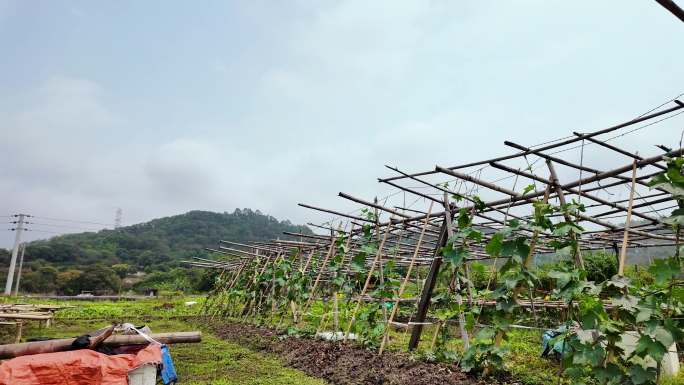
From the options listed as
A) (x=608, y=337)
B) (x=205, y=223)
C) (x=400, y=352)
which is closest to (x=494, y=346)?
(x=608, y=337)

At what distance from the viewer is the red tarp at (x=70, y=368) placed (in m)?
4.23

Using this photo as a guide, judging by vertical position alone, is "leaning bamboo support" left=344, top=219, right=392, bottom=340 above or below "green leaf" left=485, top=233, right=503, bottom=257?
below

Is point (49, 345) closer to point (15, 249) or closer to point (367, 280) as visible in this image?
point (367, 280)

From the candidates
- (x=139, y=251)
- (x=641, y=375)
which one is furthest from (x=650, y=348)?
(x=139, y=251)

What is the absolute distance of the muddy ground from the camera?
5855mm

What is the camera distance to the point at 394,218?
930cm

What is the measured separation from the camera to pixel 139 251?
171 feet

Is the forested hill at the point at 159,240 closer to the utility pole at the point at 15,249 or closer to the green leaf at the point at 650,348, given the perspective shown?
the utility pole at the point at 15,249

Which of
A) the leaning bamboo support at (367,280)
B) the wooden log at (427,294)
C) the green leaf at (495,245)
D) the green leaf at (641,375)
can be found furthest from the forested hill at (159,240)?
the green leaf at (641,375)

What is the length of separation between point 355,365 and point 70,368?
13.2 ft

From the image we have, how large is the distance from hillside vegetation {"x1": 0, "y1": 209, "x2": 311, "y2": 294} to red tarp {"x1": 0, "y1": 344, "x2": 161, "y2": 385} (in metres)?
29.3

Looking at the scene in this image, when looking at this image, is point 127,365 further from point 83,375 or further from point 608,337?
point 608,337

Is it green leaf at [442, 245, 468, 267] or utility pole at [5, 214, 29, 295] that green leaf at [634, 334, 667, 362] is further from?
utility pole at [5, 214, 29, 295]

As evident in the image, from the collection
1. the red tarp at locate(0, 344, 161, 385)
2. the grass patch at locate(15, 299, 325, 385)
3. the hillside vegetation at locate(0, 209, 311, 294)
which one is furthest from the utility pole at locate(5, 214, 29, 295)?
the red tarp at locate(0, 344, 161, 385)
